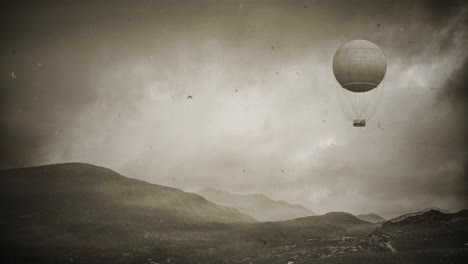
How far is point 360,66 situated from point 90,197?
72799 mm

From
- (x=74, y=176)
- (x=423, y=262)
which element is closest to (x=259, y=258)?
(x=423, y=262)

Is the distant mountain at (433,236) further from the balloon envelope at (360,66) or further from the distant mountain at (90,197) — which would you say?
the distant mountain at (90,197)

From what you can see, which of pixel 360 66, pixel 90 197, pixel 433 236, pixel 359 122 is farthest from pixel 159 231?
Result: pixel 360 66

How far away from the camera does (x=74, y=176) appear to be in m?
111

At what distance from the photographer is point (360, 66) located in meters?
47.0

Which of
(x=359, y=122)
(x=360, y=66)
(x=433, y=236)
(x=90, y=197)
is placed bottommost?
(x=433, y=236)

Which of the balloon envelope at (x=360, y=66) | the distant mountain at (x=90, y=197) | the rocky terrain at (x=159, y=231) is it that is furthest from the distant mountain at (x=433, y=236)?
the distant mountain at (x=90, y=197)

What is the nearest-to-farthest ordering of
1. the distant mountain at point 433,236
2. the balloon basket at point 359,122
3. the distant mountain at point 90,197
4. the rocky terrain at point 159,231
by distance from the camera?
1. the distant mountain at point 433,236
2. the balloon basket at point 359,122
3. the rocky terrain at point 159,231
4. the distant mountain at point 90,197

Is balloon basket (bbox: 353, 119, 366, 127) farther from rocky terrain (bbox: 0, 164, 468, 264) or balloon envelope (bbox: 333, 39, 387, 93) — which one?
rocky terrain (bbox: 0, 164, 468, 264)

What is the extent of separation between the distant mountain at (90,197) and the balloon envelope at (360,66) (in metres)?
54.6

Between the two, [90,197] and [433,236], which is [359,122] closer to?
[433,236]

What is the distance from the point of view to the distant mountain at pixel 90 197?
279 ft

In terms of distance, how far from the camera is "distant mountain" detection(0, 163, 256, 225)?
85.1 m

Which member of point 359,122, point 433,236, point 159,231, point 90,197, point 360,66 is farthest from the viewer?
point 90,197
